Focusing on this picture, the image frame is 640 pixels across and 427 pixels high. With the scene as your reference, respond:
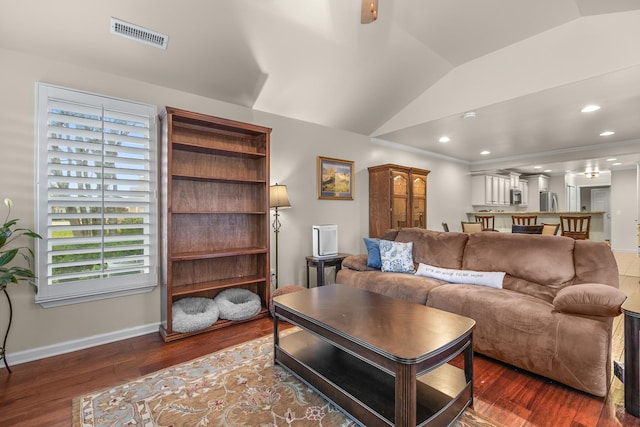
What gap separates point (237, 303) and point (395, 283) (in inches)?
69.0

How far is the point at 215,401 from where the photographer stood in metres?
1.80

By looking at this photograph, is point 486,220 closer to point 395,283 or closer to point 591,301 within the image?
point 395,283

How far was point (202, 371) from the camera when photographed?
2.15 m

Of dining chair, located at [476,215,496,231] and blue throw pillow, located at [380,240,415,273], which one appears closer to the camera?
blue throw pillow, located at [380,240,415,273]

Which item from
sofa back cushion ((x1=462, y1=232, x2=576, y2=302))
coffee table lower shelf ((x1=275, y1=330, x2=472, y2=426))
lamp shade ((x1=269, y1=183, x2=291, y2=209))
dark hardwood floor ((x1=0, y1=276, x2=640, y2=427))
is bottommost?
dark hardwood floor ((x1=0, y1=276, x2=640, y2=427))

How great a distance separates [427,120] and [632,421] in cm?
348

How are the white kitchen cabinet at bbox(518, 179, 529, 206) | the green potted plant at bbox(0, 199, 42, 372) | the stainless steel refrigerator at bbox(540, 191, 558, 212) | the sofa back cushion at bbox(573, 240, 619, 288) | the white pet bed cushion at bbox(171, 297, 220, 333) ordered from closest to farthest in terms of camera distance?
the green potted plant at bbox(0, 199, 42, 372) < the sofa back cushion at bbox(573, 240, 619, 288) < the white pet bed cushion at bbox(171, 297, 220, 333) < the white kitchen cabinet at bbox(518, 179, 529, 206) < the stainless steel refrigerator at bbox(540, 191, 558, 212)

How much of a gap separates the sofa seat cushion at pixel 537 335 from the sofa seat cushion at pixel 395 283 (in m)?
0.23

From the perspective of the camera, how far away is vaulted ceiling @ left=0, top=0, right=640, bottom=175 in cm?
233

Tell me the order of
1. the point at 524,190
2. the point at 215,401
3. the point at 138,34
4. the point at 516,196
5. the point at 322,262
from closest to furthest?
the point at 215,401 < the point at 138,34 < the point at 322,262 < the point at 516,196 < the point at 524,190

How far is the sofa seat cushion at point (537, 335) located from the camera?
179cm

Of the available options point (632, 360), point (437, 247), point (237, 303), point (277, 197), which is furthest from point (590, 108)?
point (237, 303)

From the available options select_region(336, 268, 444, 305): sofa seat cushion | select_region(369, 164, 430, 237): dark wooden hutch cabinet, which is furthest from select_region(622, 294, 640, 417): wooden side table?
select_region(369, 164, 430, 237): dark wooden hutch cabinet

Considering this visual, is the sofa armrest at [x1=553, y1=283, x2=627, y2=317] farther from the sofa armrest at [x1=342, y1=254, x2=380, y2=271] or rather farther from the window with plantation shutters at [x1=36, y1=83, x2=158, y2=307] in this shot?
the window with plantation shutters at [x1=36, y1=83, x2=158, y2=307]
